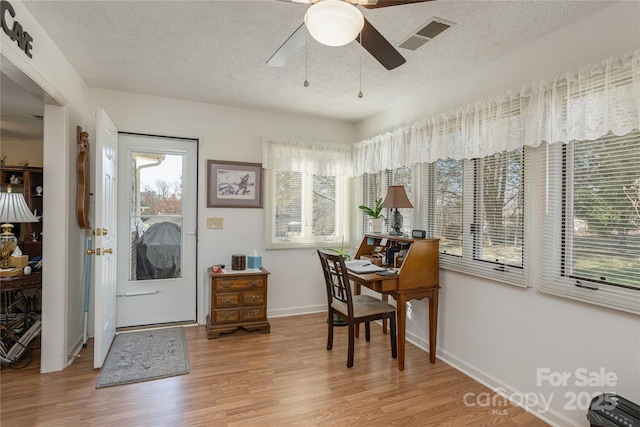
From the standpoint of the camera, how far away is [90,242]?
3178 mm

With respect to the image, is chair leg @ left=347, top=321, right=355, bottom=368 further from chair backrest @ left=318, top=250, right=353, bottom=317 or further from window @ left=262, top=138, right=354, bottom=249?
window @ left=262, top=138, right=354, bottom=249

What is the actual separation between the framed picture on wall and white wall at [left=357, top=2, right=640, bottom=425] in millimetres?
2148

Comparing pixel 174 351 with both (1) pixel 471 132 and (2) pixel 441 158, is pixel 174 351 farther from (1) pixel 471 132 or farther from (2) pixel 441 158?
(1) pixel 471 132

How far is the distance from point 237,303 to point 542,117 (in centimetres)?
308

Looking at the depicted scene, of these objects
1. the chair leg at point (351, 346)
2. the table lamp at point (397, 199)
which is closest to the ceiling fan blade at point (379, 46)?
the table lamp at point (397, 199)

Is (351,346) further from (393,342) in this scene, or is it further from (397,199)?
(397,199)

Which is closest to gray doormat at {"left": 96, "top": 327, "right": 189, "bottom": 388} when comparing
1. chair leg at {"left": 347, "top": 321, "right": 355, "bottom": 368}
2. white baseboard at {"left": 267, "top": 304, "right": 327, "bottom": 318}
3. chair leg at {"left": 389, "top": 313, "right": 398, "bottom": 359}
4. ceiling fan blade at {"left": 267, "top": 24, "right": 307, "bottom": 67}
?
white baseboard at {"left": 267, "top": 304, "right": 327, "bottom": 318}

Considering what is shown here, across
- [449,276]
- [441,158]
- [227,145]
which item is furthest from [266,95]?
[449,276]

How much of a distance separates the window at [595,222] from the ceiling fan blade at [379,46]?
3.90ft

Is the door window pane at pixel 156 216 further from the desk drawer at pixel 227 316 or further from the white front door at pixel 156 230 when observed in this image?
the desk drawer at pixel 227 316

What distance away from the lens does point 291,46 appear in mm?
1911

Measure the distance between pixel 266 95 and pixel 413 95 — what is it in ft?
4.94

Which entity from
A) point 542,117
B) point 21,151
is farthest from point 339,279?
Answer: point 21,151

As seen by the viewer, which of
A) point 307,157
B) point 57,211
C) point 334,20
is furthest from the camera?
point 307,157
